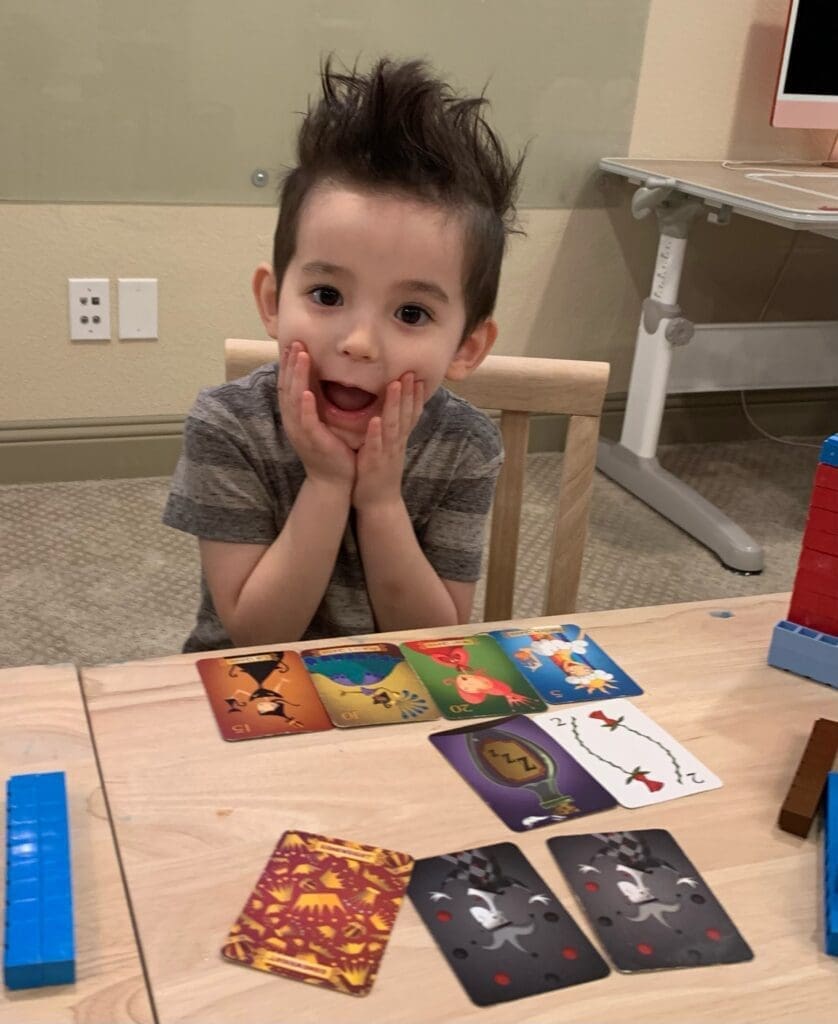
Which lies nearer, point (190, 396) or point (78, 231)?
point (78, 231)

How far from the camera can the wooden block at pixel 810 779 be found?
0.68m


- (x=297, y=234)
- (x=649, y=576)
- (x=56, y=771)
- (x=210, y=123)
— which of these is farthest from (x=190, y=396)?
(x=56, y=771)

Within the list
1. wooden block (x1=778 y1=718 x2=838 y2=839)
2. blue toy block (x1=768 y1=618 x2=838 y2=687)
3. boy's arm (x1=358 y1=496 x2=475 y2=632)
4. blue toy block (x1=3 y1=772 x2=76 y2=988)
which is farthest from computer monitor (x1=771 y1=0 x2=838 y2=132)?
blue toy block (x1=3 y1=772 x2=76 y2=988)

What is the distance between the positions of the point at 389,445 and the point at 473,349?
129mm

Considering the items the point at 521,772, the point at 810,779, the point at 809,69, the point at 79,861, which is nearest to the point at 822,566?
the point at 810,779

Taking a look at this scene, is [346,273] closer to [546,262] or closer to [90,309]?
[90,309]

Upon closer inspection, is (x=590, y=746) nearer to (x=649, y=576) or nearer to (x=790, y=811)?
(x=790, y=811)

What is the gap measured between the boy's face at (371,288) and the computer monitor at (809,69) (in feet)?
6.53

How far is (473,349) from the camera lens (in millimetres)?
1001

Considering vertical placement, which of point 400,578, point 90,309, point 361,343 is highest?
point 361,343

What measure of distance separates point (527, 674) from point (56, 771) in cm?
33

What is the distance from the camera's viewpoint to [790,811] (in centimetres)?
68

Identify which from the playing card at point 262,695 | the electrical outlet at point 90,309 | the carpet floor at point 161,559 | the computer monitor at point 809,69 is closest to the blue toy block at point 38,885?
the playing card at point 262,695

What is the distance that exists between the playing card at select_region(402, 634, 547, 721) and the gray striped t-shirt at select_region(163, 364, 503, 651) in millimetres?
192
